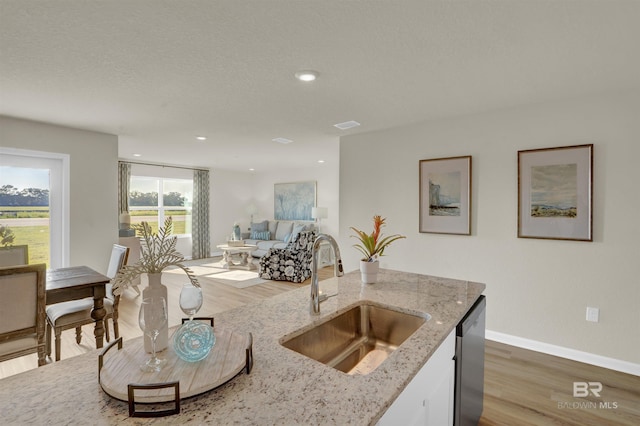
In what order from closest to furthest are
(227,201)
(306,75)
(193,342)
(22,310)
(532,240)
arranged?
→ (193,342), (22,310), (306,75), (532,240), (227,201)

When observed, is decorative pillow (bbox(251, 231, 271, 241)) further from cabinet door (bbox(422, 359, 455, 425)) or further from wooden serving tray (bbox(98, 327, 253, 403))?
wooden serving tray (bbox(98, 327, 253, 403))

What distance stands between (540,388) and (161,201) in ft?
24.4

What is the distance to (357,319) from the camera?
1.64 meters

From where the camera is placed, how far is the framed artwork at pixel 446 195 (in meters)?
3.32

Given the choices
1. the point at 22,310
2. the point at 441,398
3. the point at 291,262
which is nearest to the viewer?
the point at 441,398

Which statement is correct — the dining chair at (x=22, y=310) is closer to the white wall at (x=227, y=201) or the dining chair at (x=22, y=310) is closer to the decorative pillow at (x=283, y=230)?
the decorative pillow at (x=283, y=230)

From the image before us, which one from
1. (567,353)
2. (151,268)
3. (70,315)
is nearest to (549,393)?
(567,353)

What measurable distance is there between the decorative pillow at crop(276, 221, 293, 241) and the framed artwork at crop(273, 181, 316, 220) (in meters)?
0.38

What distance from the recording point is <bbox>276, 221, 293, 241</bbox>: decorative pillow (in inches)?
301

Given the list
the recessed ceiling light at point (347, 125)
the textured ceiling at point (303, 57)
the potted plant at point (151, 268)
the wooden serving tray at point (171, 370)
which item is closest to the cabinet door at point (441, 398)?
the wooden serving tray at point (171, 370)

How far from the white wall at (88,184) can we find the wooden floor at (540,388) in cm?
109

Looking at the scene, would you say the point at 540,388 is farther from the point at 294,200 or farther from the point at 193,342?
the point at 294,200

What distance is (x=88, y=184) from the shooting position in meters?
3.93

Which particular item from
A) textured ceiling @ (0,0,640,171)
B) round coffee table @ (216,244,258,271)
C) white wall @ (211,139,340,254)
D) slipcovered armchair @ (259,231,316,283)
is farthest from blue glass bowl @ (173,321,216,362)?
white wall @ (211,139,340,254)
